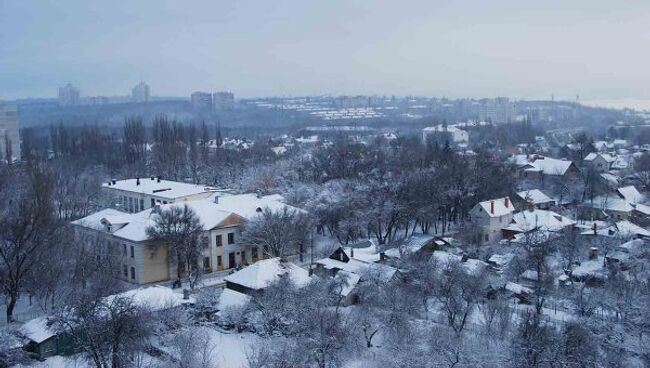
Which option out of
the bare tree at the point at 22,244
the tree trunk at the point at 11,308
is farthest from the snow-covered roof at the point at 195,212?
the tree trunk at the point at 11,308

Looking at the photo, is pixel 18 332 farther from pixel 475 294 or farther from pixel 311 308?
pixel 475 294

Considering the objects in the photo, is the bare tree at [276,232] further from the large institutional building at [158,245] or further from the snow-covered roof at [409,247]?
the snow-covered roof at [409,247]

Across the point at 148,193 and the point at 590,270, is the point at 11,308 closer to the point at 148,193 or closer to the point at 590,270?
the point at 148,193

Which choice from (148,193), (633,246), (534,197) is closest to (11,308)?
(148,193)

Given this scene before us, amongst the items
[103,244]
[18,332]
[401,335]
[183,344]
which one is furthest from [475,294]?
[103,244]

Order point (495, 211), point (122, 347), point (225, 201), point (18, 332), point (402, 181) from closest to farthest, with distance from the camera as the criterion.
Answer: point (122, 347) → point (18, 332) → point (225, 201) → point (495, 211) → point (402, 181)
